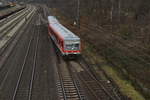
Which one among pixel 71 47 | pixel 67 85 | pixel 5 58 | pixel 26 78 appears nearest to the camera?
pixel 67 85

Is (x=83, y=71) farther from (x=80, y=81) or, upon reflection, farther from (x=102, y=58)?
(x=102, y=58)

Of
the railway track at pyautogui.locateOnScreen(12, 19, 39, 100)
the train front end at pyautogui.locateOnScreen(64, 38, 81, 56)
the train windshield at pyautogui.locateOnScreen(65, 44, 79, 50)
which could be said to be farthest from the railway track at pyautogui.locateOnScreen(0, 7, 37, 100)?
the train windshield at pyautogui.locateOnScreen(65, 44, 79, 50)

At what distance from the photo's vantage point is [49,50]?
32281 millimetres

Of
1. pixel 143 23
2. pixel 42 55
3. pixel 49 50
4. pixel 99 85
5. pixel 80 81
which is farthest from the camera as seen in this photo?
pixel 143 23

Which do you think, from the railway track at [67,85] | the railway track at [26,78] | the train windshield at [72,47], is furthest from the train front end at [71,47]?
the railway track at [26,78]

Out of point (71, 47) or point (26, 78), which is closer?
point (26, 78)

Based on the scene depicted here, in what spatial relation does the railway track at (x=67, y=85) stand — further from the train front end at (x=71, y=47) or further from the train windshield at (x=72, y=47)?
the train windshield at (x=72, y=47)

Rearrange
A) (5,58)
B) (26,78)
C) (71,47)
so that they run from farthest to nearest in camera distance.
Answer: (5,58) < (71,47) < (26,78)

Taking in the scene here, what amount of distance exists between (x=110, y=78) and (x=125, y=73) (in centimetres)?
180

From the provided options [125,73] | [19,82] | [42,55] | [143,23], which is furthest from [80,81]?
[143,23]

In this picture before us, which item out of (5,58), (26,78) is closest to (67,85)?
(26,78)

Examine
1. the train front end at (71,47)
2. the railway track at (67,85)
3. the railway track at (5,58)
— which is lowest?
the railway track at (67,85)

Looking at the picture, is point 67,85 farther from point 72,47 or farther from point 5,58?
point 5,58

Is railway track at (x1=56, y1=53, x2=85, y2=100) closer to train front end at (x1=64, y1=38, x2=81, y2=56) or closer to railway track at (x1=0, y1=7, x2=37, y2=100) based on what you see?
train front end at (x1=64, y1=38, x2=81, y2=56)
